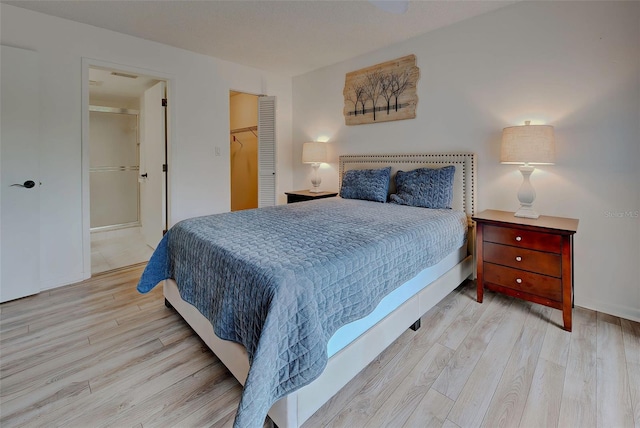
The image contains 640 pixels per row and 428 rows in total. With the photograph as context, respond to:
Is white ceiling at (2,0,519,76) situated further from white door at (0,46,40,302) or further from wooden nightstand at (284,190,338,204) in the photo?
wooden nightstand at (284,190,338,204)

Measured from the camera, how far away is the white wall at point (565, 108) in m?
2.09

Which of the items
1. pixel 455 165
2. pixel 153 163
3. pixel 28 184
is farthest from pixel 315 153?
pixel 28 184

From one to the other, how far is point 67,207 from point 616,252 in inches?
179

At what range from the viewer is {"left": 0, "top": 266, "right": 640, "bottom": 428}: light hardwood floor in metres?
1.33

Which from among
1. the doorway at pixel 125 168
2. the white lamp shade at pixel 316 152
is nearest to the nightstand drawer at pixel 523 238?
the white lamp shade at pixel 316 152

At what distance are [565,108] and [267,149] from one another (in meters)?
3.35

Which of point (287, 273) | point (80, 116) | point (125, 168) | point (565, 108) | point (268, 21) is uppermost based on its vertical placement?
point (268, 21)

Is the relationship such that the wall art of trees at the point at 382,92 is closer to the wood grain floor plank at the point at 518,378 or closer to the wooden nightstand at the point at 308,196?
the wooden nightstand at the point at 308,196

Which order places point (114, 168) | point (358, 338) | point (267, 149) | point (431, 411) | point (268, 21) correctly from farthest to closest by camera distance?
point (114, 168), point (267, 149), point (268, 21), point (358, 338), point (431, 411)

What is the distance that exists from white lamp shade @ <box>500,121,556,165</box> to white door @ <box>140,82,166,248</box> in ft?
11.6

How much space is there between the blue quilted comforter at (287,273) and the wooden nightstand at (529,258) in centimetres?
28

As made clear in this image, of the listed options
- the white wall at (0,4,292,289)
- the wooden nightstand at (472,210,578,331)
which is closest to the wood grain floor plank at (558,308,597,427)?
the wooden nightstand at (472,210,578,331)

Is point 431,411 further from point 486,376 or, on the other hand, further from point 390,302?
point 390,302

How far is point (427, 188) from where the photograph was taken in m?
2.81
